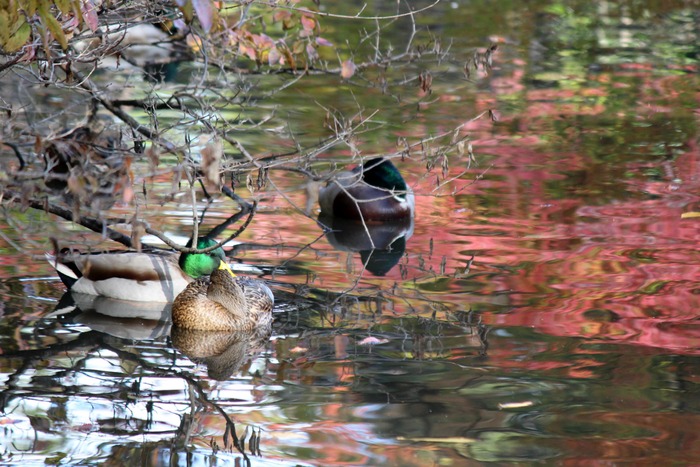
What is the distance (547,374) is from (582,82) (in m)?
10.3

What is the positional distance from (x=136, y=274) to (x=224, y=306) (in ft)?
2.52

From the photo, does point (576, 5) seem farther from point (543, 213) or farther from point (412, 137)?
point (543, 213)

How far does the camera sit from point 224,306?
731 centimetres

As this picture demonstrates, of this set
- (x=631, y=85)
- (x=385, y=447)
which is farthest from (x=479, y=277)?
(x=631, y=85)

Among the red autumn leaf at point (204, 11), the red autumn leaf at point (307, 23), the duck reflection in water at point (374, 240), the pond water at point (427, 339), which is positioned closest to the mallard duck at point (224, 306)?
the pond water at point (427, 339)

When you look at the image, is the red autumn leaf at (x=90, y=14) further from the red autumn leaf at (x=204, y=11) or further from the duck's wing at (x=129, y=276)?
the duck's wing at (x=129, y=276)

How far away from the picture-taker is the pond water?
17.8 feet

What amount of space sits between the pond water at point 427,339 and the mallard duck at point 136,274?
0.18 meters

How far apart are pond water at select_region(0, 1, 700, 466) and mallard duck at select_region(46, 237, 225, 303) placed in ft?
0.60

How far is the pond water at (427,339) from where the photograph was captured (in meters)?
5.42

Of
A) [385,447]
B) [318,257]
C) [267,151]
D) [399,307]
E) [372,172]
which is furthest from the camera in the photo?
[267,151]

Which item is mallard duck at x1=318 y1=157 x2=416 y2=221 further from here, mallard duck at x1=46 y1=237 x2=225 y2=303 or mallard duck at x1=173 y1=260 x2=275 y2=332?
mallard duck at x1=173 y1=260 x2=275 y2=332

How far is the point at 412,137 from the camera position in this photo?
40.4 feet

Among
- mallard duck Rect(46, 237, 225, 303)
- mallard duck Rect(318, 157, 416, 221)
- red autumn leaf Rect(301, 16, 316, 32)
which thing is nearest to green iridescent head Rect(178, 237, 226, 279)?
mallard duck Rect(46, 237, 225, 303)
